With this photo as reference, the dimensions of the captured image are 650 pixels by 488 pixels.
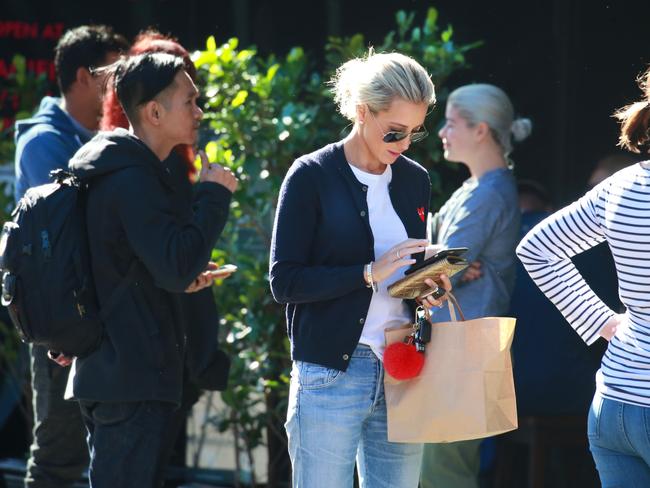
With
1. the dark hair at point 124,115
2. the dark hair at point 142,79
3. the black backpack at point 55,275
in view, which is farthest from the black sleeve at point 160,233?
the dark hair at point 124,115

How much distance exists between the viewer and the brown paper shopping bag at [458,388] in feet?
10.5

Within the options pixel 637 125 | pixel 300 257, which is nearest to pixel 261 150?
pixel 300 257

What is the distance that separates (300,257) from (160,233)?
0.49m

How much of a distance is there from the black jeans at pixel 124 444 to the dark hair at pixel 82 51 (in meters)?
1.71

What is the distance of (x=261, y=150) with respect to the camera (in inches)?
195

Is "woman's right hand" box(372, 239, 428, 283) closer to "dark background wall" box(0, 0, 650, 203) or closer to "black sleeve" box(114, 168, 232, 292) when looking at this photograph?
"black sleeve" box(114, 168, 232, 292)

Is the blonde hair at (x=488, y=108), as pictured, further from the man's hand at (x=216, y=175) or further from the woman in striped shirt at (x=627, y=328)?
the woman in striped shirt at (x=627, y=328)

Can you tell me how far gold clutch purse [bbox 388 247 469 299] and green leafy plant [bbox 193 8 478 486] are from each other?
167 cm

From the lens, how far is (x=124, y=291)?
11.8 ft

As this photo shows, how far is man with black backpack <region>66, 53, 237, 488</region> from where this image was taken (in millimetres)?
3525

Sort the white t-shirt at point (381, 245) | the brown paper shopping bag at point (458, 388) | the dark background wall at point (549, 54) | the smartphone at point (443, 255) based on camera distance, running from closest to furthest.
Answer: the smartphone at point (443, 255), the brown paper shopping bag at point (458, 388), the white t-shirt at point (381, 245), the dark background wall at point (549, 54)

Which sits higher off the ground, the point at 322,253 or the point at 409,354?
the point at 322,253

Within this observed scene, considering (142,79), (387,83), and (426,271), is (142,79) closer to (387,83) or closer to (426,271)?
(387,83)

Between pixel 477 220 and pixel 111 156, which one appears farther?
pixel 477 220
